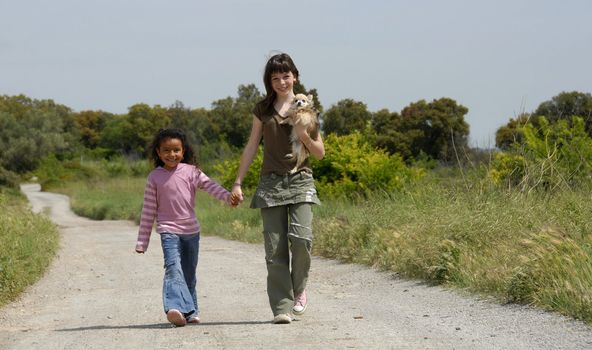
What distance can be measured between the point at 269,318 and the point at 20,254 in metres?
5.81

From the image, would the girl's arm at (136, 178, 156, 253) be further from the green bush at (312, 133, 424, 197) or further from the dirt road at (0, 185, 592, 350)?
the green bush at (312, 133, 424, 197)

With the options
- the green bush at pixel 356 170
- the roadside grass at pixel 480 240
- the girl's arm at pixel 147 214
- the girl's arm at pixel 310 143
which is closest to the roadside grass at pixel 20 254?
the girl's arm at pixel 147 214

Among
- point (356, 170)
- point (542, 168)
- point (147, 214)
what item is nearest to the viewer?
point (147, 214)

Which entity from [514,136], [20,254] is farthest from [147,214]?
[514,136]

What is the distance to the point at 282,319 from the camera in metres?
7.29

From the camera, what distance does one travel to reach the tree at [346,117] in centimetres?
4884

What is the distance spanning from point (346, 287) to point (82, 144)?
92.0 m

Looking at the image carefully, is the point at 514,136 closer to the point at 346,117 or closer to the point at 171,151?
the point at 171,151

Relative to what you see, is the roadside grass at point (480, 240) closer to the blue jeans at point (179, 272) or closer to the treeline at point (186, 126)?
the blue jeans at point (179, 272)

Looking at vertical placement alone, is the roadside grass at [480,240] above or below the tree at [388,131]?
below

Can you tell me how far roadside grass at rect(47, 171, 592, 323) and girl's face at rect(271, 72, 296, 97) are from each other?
255 centimetres

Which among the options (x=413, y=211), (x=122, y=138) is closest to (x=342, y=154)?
(x=413, y=211)

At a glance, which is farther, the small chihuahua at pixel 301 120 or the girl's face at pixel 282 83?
the girl's face at pixel 282 83

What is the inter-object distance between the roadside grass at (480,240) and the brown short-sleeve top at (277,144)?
7.32ft
